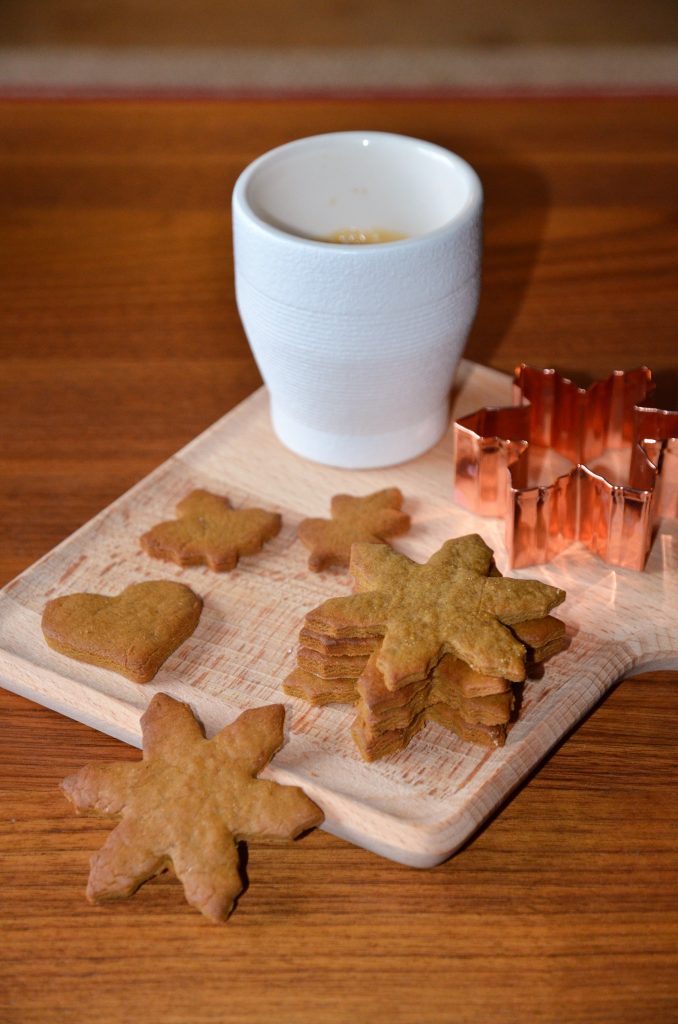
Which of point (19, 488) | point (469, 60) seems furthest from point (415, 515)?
point (469, 60)

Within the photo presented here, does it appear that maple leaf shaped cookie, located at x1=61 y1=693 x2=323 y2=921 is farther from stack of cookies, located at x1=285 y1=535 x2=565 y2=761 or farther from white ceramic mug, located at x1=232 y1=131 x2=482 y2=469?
white ceramic mug, located at x1=232 y1=131 x2=482 y2=469

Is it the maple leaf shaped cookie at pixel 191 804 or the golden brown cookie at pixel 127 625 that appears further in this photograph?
the golden brown cookie at pixel 127 625

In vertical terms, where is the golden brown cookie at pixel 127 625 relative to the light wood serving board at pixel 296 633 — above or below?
above

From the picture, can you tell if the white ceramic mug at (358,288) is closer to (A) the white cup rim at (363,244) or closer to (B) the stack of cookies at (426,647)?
(A) the white cup rim at (363,244)

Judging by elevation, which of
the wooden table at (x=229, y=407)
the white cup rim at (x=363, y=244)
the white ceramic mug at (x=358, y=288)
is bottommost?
the wooden table at (x=229, y=407)

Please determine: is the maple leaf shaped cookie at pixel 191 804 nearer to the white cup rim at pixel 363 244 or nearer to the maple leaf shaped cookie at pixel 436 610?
the maple leaf shaped cookie at pixel 436 610

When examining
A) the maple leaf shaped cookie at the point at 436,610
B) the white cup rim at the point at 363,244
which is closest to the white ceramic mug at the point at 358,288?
the white cup rim at the point at 363,244

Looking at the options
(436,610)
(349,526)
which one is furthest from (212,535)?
(436,610)

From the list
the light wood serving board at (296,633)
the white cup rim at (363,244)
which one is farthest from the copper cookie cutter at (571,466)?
the white cup rim at (363,244)
